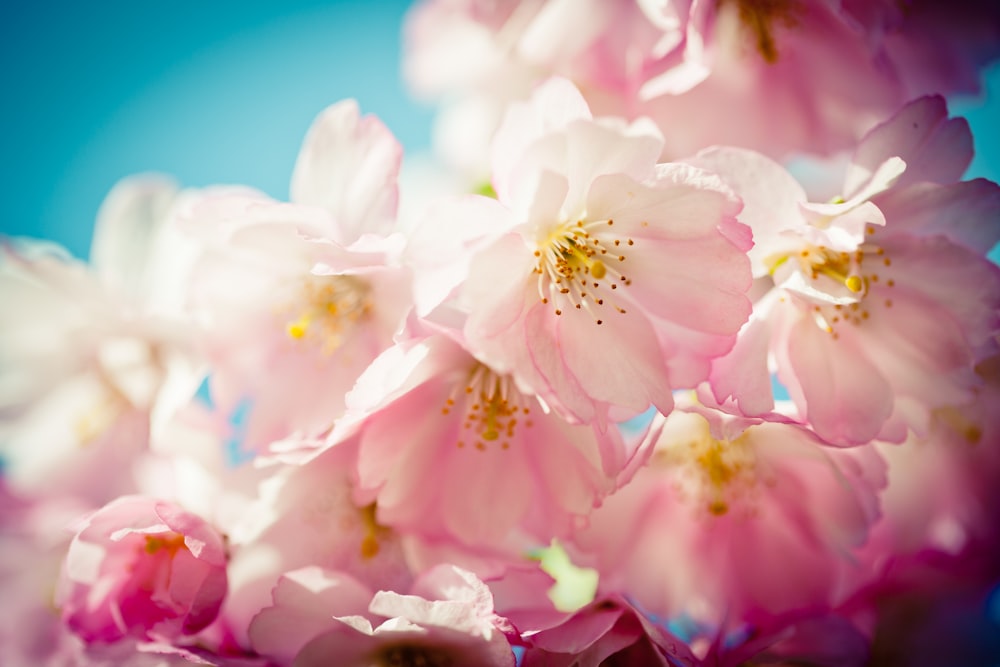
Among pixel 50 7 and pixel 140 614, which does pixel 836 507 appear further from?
pixel 50 7

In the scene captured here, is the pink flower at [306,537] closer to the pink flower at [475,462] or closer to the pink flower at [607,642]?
the pink flower at [475,462]

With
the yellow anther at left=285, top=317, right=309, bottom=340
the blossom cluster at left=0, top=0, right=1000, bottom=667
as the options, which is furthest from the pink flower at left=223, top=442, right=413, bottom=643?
the yellow anther at left=285, top=317, right=309, bottom=340

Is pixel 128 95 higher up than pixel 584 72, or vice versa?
pixel 128 95

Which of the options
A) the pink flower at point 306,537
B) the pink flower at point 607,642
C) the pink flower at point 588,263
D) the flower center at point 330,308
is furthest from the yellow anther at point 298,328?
the pink flower at point 607,642

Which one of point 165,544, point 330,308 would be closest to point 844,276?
point 330,308

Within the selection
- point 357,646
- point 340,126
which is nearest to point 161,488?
point 357,646

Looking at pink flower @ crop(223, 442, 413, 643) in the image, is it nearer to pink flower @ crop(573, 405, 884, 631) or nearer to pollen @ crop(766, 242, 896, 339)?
pink flower @ crop(573, 405, 884, 631)
